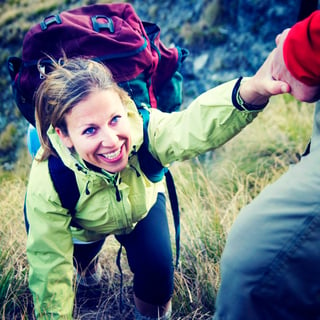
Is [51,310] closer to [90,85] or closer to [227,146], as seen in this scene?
[90,85]

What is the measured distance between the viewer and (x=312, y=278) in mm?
1023

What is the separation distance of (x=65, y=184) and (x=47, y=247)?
0.35m

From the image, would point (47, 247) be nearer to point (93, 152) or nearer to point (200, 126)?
point (93, 152)

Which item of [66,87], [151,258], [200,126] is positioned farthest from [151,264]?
[66,87]

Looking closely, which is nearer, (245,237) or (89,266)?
(245,237)

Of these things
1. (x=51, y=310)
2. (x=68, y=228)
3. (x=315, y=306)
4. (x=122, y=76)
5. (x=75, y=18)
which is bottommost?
(x=51, y=310)

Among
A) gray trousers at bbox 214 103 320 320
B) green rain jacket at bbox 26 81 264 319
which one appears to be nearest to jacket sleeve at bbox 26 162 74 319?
green rain jacket at bbox 26 81 264 319

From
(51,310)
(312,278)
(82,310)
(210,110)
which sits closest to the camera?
(312,278)

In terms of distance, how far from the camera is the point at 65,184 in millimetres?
2016

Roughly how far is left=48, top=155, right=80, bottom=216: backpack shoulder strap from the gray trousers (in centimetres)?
112

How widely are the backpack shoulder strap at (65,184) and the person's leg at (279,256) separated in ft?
3.68

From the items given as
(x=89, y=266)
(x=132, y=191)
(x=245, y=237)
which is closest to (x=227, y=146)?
(x=89, y=266)

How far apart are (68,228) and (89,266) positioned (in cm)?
81

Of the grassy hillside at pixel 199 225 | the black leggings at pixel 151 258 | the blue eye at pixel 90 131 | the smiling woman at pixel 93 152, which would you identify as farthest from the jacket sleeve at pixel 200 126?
the grassy hillside at pixel 199 225
